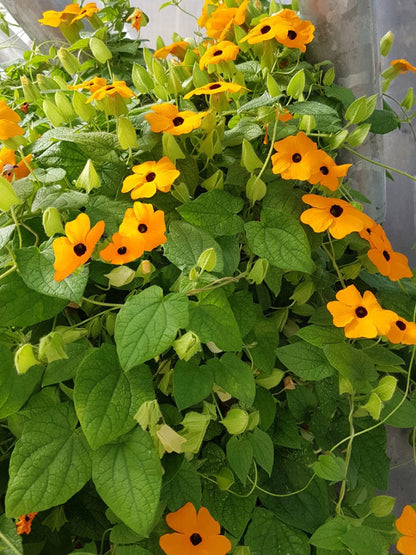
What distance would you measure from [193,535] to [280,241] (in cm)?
33

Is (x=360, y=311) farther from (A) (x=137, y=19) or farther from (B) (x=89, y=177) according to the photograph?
(A) (x=137, y=19)

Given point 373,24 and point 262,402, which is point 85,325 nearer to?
point 262,402

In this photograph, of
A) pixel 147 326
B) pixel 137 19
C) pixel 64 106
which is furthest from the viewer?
pixel 137 19

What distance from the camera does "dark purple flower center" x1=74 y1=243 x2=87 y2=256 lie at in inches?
19.7

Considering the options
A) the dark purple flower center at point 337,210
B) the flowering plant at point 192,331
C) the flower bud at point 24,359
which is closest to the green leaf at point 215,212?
the flowering plant at point 192,331

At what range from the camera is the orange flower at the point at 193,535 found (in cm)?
56

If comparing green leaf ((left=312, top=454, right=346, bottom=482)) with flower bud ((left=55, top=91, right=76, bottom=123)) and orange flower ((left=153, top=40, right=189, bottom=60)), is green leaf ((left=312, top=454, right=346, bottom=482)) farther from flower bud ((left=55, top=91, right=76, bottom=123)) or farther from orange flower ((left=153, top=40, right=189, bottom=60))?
orange flower ((left=153, top=40, right=189, bottom=60))

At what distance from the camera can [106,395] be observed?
20.1 inches

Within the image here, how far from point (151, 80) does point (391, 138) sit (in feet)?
1.94

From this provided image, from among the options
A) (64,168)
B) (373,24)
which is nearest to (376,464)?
(64,168)

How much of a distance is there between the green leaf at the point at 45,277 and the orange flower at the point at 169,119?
192 millimetres

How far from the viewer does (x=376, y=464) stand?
0.68m

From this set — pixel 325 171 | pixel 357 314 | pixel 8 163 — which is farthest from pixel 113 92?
pixel 357 314

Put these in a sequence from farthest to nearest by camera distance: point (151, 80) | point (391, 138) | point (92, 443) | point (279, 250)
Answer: point (391, 138) < point (151, 80) < point (279, 250) < point (92, 443)
